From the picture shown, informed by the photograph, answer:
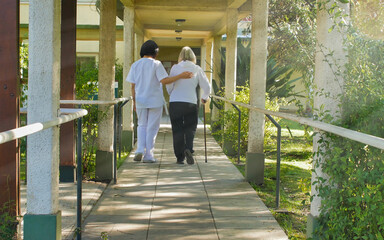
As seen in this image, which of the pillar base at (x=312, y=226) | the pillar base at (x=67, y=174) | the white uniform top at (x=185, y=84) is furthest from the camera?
the white uniform top at (x=185, y=84)

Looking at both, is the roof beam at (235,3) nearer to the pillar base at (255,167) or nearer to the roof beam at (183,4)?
the roof beam at (183,4)

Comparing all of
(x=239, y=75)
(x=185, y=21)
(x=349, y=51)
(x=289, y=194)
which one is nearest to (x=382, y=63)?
(x=349, y=51)

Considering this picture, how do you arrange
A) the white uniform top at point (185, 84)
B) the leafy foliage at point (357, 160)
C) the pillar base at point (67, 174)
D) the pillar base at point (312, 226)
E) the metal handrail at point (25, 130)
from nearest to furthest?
the metal handrail at point (25, 130) → the leafy foliage at point (357, 160) → the pillar base at point (312, 226) → the pillar base at point (67, 174) → the white uniform top at point (185, 84)

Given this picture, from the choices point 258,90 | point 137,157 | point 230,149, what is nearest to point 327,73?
point 258,90

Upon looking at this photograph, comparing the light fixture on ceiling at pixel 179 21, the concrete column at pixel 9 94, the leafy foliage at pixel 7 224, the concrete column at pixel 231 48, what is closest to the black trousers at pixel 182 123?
the concrete column at pixel 231 48

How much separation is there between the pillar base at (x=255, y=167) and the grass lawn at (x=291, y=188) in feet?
0.38

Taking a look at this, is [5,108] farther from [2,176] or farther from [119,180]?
[119,180]

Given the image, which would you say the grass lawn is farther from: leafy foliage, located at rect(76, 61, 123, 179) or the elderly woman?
leafy foliage, located at rect(76, 61, 123, 179)

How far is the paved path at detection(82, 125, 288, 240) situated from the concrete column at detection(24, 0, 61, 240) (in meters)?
0.79

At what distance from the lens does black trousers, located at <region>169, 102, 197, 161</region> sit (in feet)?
26.0

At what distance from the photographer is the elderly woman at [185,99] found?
7871 millimetres

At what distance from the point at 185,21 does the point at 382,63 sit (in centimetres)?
1068

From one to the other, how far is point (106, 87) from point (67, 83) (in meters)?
0.55

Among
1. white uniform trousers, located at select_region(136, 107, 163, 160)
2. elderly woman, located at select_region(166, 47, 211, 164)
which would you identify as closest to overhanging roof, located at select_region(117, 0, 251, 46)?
elderly woman, located at select_region(166, 47, 211, 164)
